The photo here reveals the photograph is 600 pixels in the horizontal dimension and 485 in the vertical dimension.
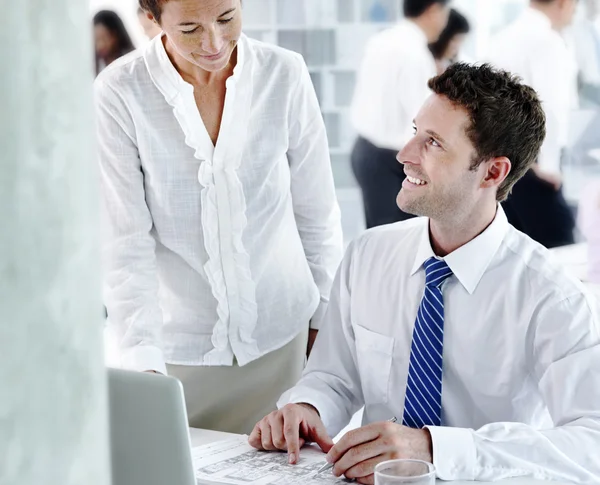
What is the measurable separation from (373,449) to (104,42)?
3.68 metres

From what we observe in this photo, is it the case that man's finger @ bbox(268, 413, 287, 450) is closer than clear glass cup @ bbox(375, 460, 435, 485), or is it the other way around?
clear glass cup @ bbox(375, 460, 435, 485)

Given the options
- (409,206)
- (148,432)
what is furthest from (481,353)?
(148,432)

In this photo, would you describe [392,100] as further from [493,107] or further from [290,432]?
[290,432]

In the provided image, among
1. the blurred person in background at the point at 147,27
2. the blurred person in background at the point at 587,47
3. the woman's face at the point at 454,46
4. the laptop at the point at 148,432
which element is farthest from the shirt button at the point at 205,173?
the blurred person in background at the point at 587,47

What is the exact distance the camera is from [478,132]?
1.71 m

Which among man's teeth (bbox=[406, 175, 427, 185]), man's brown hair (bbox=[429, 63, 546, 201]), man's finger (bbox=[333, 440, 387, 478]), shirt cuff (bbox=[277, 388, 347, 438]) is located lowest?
shirt cuff (bbox=[277, 388, 347, 438])

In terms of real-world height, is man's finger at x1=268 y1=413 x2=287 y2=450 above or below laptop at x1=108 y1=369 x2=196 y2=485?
below

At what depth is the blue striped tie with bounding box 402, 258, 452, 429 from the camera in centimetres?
155

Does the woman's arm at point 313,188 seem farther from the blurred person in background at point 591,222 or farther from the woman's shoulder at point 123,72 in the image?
the blurred person in background at point 591,222

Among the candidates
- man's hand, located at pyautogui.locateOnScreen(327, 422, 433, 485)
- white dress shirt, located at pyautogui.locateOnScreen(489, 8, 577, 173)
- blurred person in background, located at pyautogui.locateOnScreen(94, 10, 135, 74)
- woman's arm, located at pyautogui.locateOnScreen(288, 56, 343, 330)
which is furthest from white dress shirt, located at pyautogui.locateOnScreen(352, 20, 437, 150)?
man's hand, located at pyautogui.locateOnScreen(327, 422, 433, 485)

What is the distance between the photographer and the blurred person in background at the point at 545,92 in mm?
4133

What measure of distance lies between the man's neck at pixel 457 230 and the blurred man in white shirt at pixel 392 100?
2.49m

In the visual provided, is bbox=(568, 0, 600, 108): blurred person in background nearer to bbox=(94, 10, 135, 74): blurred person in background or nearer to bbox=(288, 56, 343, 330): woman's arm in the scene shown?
bbox=(94, 10, 135, 74): blurred person in background

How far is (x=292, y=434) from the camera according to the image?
4.69 ft
